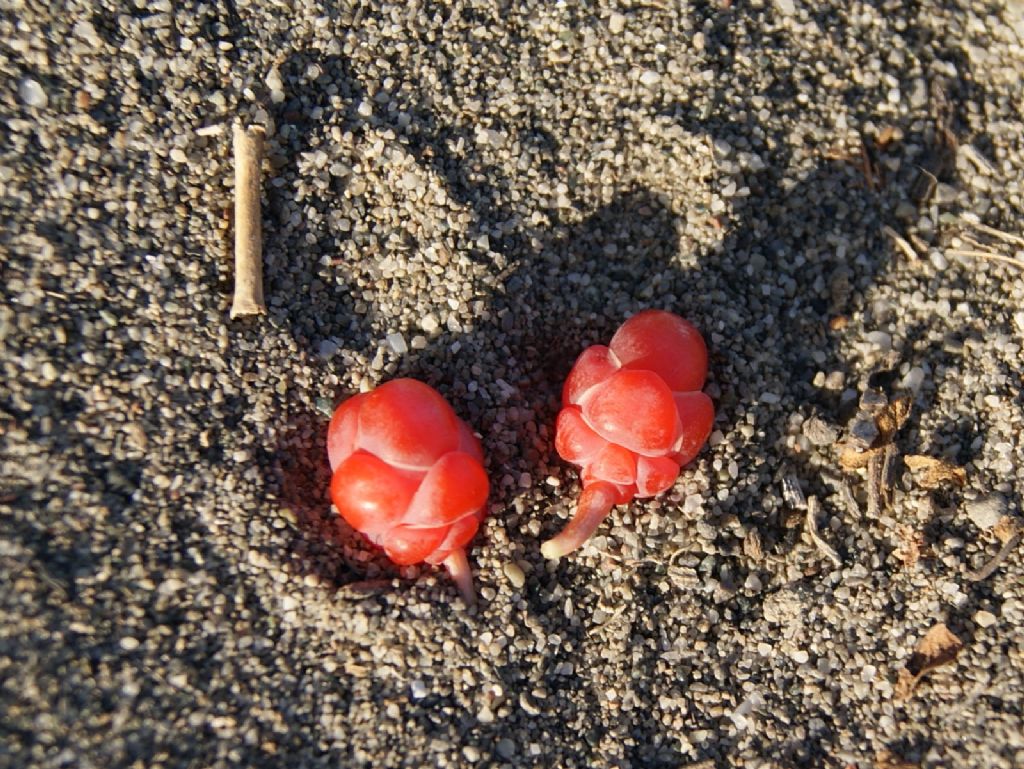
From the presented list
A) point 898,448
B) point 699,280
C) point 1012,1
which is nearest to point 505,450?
point 699,280

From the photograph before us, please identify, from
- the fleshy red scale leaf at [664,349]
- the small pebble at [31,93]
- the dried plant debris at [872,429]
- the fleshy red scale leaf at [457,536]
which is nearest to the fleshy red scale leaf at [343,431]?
the fleshy red scale leaf at [457,536]

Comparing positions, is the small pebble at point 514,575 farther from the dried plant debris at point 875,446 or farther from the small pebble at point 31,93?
the small pebble at point 31,93

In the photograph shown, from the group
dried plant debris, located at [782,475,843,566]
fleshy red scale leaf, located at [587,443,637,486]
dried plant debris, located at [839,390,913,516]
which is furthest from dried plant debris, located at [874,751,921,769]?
fleshy red scale leaf, located at [587,443,637,486]

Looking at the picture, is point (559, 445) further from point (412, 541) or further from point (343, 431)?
point (343, 431)

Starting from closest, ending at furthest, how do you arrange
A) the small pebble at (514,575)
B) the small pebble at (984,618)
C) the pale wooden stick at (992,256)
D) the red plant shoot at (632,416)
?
the red plant shoot at (632,416) < the small pebble at (514,575) < the small pebble at (984,618) < the pale wooden stick at (992,256)

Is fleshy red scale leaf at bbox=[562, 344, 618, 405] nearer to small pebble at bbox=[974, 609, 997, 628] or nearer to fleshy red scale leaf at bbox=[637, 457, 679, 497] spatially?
fleshy red scale leaf at bbox=[637, 457, 679, 497]

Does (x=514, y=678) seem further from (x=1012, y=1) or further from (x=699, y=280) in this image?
(x=1012, y=1)
